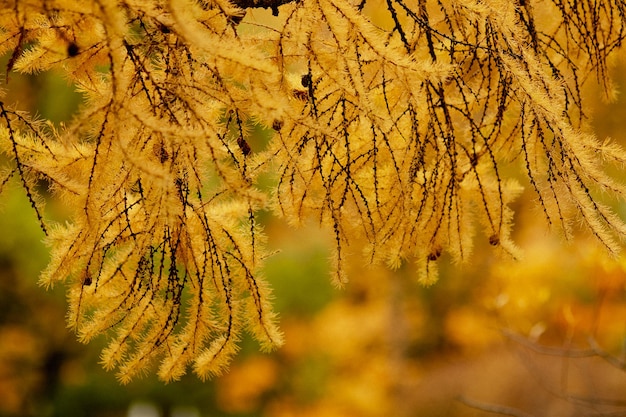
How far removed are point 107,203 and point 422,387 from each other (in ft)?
36.4

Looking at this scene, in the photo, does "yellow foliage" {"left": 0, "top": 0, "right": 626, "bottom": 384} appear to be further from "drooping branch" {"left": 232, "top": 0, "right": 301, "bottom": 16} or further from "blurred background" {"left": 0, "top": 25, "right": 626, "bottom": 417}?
"blurred background" {"left": 0, "top": 25, "right": 626, "bottom": 417}

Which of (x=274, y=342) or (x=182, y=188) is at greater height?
(x=182, y=188)

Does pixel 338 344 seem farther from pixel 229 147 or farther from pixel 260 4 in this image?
pixel 229 147

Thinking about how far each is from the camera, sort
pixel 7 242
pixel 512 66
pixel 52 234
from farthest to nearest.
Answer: pixel 7 242 → pixel 52 234 → pixel 512 66

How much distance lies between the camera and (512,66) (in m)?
1.40

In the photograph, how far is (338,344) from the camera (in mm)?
9656

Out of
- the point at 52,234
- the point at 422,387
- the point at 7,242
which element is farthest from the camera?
the point at 422,387

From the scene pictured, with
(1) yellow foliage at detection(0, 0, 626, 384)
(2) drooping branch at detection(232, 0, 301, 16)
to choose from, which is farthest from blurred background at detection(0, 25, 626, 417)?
(2) drooping branch at detection(232, 0, 301, 16)

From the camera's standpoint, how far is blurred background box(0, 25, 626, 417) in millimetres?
7934

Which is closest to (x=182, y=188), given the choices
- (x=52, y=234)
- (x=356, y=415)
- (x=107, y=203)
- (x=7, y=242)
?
(x=107, y=203)

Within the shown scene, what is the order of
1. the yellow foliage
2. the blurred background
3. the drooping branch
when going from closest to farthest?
the yellow foliage, the drooping branch, the blurred background

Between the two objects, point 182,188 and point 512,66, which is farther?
point 182,188

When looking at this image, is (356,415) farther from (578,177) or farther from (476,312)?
(578,177)

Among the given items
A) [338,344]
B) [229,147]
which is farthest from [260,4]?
[338,344]
